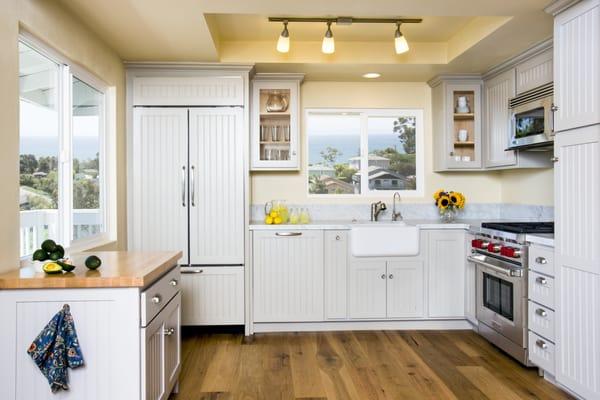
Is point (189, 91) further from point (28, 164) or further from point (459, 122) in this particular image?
point (459, 122)

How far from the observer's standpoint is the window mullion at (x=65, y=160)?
9.27ft

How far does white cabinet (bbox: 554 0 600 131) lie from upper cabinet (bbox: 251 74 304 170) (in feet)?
6.91

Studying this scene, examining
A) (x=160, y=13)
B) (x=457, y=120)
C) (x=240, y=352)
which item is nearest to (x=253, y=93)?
(x=160, y=13)

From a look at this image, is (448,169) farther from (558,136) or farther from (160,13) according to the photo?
(160,13)

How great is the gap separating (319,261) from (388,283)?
0.64 metres

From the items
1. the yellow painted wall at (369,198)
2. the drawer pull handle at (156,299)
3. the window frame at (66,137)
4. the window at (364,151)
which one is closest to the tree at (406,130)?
the window at (364,151)

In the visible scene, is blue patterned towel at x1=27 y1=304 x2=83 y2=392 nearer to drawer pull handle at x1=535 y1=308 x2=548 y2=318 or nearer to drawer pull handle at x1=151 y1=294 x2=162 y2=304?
drawer pull handle at x1=151 y1=294 x2=162 y2=304

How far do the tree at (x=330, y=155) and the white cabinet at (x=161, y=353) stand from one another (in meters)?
2.31

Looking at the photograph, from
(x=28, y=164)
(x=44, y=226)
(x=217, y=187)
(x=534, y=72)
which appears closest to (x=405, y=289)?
(x=217, y=187)

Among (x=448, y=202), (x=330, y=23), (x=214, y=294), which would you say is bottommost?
(x=214, y=294)

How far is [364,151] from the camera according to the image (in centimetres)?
450

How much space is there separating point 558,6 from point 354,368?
2.65 m

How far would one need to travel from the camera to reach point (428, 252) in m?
3.94

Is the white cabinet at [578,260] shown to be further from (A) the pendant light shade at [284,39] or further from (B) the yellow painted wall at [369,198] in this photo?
(A) the pendant light shade at [284,39]
